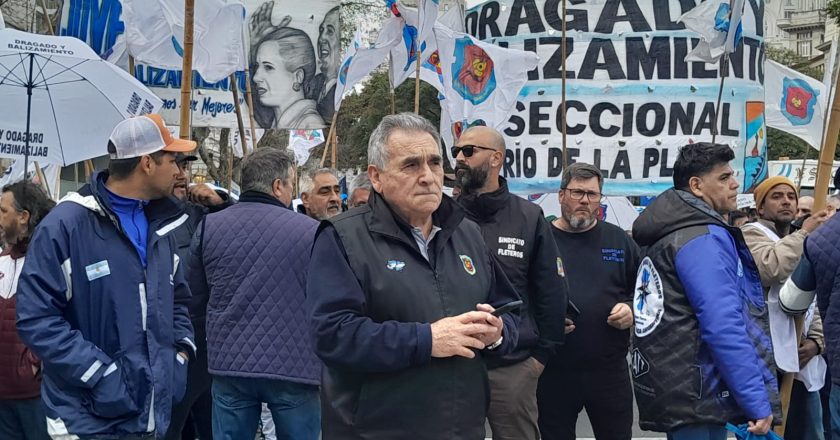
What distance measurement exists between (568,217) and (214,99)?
749cm

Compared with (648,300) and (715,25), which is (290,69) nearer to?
(715,25)

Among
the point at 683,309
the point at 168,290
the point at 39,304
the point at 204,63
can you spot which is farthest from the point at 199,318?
the point at 204,63

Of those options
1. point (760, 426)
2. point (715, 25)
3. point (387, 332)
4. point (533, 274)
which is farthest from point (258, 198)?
point (715, 25)

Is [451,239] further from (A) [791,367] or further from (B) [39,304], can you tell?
(A) [791,367]

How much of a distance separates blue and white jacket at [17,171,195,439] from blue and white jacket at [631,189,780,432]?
2132 millimetres

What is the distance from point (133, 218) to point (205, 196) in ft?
7.95

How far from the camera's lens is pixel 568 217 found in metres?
5.54

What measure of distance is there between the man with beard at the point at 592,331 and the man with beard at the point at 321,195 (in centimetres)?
236

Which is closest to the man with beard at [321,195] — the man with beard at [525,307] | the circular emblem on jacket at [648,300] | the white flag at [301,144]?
the man with beard at [525,307]

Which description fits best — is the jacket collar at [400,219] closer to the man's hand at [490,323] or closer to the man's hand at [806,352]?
the man's hand at [490,323]

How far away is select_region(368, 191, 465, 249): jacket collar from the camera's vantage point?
311 centimetres

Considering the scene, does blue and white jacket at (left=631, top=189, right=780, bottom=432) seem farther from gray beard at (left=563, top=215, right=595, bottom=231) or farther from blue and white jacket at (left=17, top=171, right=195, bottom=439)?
blue and white jacket at (left=17, top=171, right=195, bottom=439)

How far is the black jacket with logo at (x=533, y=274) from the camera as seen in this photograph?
4.75 metres

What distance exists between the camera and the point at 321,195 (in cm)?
734
